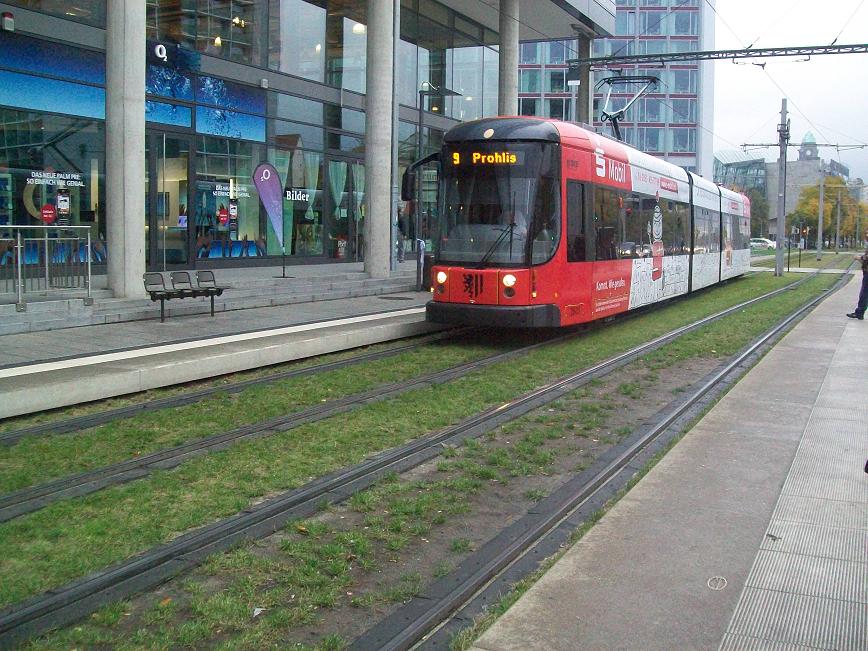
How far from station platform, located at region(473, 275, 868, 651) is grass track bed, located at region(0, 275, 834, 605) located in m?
2.51

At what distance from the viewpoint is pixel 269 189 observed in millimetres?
23375

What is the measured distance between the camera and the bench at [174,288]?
15586 mm

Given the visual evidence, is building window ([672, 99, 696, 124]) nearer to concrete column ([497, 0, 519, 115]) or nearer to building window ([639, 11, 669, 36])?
building window ([639, 11, 669, 36])

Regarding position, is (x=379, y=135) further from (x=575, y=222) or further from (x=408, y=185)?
(x=575, y=222)

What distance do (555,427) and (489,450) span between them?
117cm

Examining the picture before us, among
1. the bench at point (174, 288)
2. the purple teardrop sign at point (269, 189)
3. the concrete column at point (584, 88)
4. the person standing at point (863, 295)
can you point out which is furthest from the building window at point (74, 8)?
the concrete column at point (584, 88)

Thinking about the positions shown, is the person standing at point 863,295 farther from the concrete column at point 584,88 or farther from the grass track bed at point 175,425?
the concrete column at point 584,88

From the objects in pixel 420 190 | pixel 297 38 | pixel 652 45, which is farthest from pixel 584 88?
pixel 652 45

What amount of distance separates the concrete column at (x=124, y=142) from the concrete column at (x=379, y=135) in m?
8.46

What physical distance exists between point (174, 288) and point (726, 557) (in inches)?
500

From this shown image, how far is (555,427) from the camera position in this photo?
9.24m

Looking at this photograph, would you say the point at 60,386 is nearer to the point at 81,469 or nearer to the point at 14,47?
the point at 81,469

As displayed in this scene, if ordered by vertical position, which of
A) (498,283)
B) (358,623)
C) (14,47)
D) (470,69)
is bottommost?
(358,623)

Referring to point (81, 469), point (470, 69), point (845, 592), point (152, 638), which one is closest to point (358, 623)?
point (152, 638)
